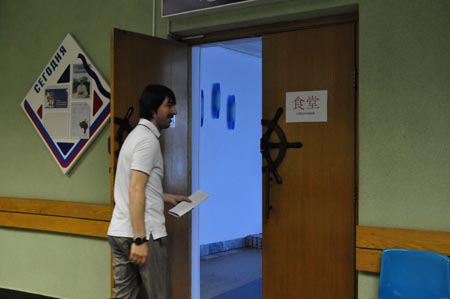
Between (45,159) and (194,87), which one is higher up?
(194,87)

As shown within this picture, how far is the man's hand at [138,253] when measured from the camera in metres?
2.49

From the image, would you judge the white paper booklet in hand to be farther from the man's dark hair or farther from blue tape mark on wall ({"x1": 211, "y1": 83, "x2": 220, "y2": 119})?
blue tape mark on wall ({"x1": 211, "y1": 83, "x2": 220, "y2": 119})

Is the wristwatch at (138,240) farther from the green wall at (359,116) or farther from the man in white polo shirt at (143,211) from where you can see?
the green wall at (359,116)

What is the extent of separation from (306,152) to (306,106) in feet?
0.97

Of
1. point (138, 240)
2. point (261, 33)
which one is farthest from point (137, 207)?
point (261, 33)

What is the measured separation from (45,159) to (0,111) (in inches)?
26.4

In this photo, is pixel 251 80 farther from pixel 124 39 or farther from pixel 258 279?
pixel 124 39

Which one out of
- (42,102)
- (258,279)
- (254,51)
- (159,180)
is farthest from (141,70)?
(254,51)

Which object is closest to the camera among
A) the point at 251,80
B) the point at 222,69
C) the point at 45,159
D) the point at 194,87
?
the point at 194,87

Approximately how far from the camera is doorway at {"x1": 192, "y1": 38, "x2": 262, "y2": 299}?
609 centimetres

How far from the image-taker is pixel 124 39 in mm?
3158

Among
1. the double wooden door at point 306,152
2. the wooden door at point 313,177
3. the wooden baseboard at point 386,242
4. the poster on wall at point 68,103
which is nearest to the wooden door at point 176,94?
the double wooden door at point 306,152

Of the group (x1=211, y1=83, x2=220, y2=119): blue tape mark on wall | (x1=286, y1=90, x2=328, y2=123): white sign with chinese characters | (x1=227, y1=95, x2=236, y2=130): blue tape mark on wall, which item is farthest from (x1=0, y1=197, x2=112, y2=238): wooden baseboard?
(x1=227, y1=95, x2=236, y2=130): blue tape mark on wall

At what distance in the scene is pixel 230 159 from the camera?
257 inches
